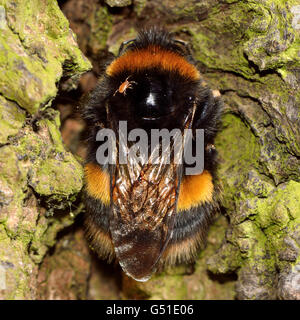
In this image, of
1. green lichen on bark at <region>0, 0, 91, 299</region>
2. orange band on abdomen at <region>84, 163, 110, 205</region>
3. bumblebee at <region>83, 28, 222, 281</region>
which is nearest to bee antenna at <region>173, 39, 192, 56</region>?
bumblebee at <region>83, 28, 222, 281</region>

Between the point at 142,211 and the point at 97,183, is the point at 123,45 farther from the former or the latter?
the point at 142,211

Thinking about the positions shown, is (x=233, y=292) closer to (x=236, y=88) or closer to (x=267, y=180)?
(x=267, y=180)

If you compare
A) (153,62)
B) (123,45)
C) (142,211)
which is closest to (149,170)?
(142,211)

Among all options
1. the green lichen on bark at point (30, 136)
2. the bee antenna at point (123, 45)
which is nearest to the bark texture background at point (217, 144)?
the green lichen on bark at point (30, 136)

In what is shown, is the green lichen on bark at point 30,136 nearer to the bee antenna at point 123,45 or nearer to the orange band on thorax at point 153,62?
the orange band on thorax at point 153,62

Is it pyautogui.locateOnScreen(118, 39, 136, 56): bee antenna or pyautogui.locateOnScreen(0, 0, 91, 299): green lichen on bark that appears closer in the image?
pyautogui.locateOnScreen(0, 0, 91, 299): green lichen on bark

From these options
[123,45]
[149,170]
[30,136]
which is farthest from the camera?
[123,45]

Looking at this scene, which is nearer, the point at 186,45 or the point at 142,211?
the point at 142,211

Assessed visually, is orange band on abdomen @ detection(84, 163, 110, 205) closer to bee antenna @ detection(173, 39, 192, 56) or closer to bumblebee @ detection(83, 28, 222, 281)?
bumblebee @ detection(83, 28, 222, 281)
